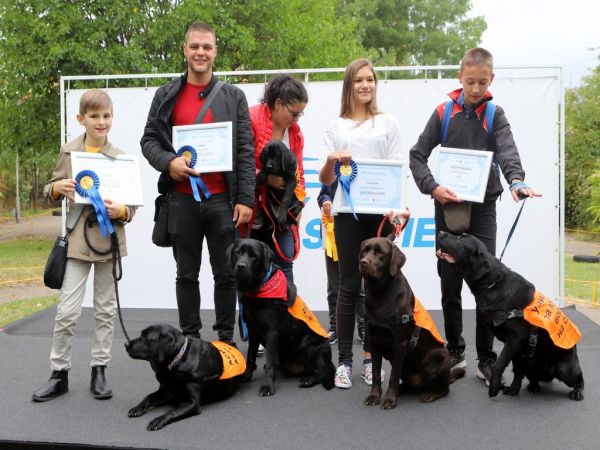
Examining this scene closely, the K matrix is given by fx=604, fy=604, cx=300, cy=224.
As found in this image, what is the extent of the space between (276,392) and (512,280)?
133 centimetres

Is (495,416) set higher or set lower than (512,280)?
lower

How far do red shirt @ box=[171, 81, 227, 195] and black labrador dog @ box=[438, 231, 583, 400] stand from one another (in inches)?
48.7

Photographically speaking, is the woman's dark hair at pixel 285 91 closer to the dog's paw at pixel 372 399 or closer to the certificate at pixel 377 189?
the certificate at pixel 377 189

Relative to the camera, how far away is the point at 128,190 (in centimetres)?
312

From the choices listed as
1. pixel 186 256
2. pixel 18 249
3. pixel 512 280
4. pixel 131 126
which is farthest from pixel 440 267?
pixel 18 249

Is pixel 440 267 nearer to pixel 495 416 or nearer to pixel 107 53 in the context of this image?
pixel 495 416

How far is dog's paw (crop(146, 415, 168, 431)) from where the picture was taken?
8.69 feet

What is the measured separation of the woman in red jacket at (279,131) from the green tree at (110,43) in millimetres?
7257

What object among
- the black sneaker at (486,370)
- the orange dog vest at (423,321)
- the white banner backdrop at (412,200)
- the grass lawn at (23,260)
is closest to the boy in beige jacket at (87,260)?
the orange dog vest at (423,321)

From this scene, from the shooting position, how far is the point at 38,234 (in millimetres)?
17125

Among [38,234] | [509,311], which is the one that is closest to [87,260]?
[509,311]

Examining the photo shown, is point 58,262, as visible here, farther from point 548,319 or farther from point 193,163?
point 548,319

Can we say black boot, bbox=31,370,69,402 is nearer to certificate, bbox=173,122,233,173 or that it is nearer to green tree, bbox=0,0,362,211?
certificate, bbox=173,122,233,173

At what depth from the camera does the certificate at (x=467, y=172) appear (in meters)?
3.22
